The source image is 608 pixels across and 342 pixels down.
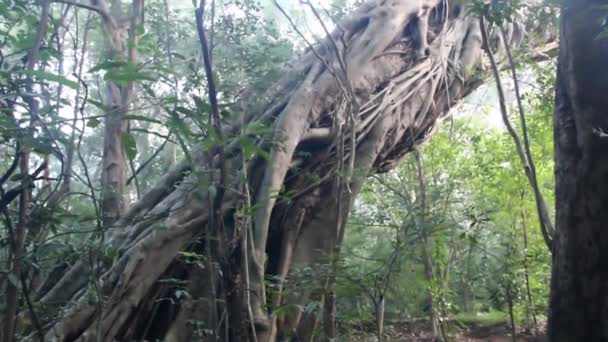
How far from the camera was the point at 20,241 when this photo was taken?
1.62 metres

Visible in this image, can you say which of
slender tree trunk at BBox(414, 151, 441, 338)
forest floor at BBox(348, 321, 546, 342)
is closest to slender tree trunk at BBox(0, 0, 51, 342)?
slender tree trunk at BBox(414, 151, 441, 338)

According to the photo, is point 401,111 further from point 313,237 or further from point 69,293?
point 69,293

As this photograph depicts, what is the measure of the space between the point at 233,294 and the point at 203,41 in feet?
2.65

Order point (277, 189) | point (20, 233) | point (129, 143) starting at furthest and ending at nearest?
1. point (277, 189)
2. point (20, 233)
3. point (129, 143)

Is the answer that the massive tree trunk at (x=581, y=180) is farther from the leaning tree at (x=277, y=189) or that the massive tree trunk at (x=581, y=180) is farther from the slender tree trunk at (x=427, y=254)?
the slender tree trunk at (x=427, y=254)

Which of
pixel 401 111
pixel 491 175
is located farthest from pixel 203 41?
pixel 491 175

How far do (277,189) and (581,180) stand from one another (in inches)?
81.1

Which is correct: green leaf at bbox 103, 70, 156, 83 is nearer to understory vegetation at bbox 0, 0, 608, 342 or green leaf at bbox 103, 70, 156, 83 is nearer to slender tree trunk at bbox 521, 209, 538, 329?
understory vegetation at bbox 0, 0, 608, 342

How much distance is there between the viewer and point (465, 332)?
5512 mm

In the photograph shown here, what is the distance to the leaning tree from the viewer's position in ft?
7.71

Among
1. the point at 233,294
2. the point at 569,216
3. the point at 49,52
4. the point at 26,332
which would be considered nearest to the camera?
the point at 569,216

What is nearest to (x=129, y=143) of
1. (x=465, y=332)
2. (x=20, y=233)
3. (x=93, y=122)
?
(x=93, y=122)

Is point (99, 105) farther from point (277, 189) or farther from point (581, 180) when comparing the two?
point (277, 189)

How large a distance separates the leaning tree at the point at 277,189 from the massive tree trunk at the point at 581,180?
53cm
